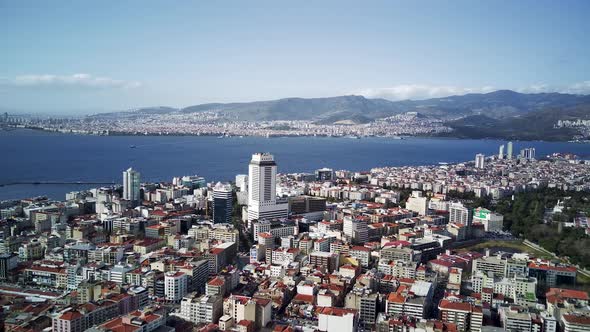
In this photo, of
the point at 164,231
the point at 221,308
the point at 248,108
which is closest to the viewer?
the point at 221,308

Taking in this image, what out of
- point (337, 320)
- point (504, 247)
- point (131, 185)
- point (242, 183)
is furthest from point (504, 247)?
point (131, 185)

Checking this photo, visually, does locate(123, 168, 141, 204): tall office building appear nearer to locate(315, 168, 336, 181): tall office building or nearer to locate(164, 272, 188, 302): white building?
locate(164, 272, 188, 302): white building

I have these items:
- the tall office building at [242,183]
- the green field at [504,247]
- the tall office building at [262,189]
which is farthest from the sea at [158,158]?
the green field at [504,247]

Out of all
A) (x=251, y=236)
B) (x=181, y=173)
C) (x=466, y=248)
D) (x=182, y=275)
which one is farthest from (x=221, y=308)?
(x=181, y=173)

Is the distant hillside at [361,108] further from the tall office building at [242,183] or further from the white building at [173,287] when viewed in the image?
the white building at [173,287]

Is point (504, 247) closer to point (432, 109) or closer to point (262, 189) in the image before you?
point (262, 189)

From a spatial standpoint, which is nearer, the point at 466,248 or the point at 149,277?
the point at 149,277

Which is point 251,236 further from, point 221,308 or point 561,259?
point 561,259
